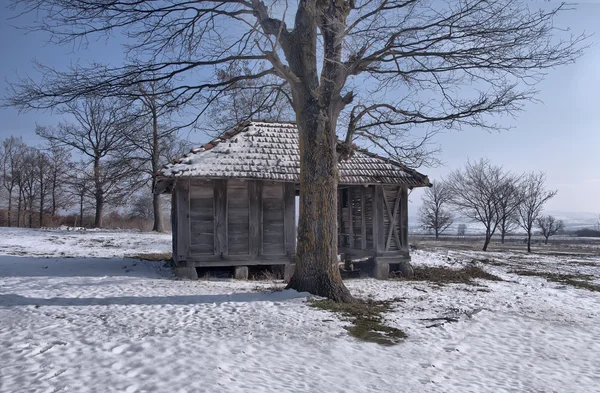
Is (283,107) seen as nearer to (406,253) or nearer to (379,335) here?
(406,253)

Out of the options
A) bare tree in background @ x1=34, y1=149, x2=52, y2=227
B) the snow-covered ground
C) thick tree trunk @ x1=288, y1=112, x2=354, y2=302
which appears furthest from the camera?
bare tree in background @ x1=34, y1=149, x2=52, y2=227

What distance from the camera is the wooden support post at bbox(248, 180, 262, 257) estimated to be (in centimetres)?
1155

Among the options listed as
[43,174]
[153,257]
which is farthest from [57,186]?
[153,257]

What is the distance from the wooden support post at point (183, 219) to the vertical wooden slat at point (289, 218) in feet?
8.52

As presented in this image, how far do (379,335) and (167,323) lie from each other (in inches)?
118

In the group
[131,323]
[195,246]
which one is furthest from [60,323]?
[195,246]

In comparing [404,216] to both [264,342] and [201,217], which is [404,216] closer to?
[201,217]

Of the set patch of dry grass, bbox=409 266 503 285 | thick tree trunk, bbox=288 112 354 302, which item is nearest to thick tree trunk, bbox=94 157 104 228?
patch of dry grass, bbox=409 266 503 285

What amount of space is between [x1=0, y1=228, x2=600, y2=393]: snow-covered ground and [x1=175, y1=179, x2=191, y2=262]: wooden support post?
65.6 inches

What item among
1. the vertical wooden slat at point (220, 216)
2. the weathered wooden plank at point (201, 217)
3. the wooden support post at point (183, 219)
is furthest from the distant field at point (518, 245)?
the wooden support post at point (183, 219)

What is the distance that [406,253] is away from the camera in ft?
42.5

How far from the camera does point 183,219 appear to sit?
36.5 feet

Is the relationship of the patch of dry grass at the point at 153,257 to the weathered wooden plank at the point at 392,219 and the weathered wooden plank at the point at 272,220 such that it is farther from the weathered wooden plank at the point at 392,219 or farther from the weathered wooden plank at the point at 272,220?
the weathered wooden plank at the point at 392,219

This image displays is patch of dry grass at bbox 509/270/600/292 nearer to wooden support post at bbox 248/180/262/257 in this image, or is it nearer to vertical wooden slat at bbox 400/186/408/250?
vertical wooden slat at bbox 400/186/408/250
